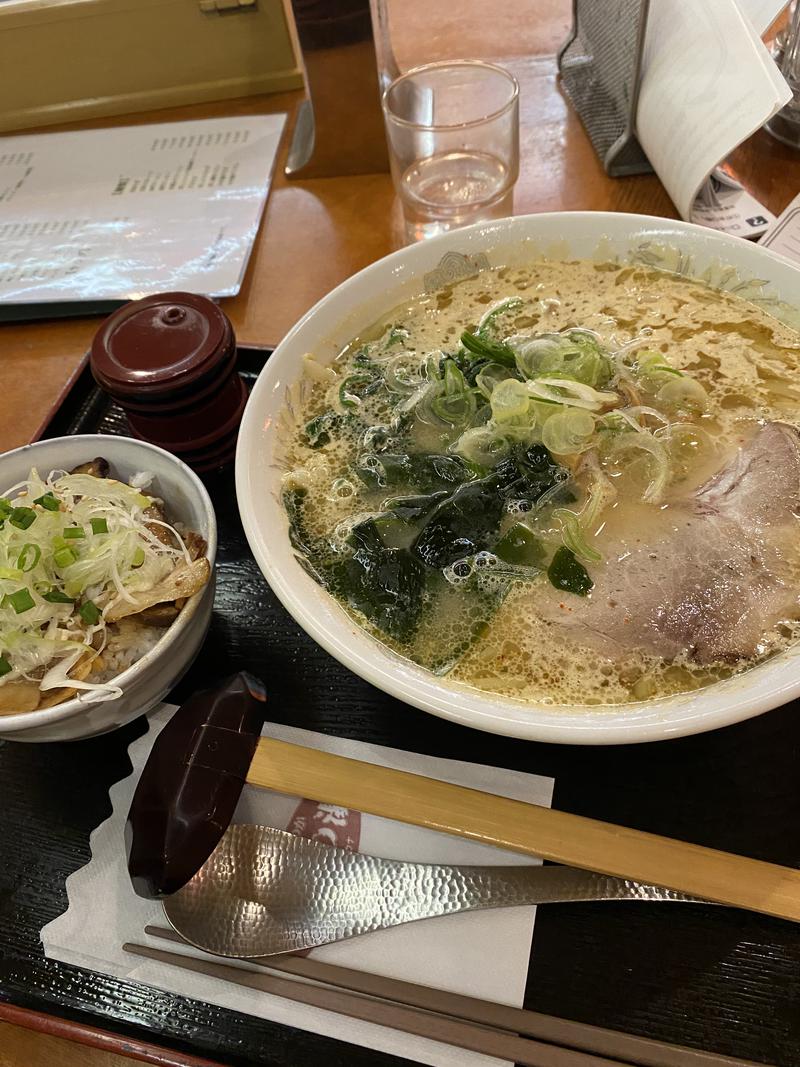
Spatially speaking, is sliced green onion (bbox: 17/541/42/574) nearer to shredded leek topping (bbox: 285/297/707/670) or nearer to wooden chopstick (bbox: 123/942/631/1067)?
shredded leek topping (bbox: 285/297/707/670)

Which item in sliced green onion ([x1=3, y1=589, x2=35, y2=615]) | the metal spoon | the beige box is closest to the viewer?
the metal spoon

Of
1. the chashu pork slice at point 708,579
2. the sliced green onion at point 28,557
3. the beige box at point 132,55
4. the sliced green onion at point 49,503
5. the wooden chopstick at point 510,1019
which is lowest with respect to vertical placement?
the wooden chopstick at point 510,1019

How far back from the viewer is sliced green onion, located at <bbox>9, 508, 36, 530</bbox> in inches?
48.1

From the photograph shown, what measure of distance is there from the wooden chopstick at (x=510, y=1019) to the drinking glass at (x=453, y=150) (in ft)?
5.79

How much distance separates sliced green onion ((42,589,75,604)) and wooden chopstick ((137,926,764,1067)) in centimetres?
55

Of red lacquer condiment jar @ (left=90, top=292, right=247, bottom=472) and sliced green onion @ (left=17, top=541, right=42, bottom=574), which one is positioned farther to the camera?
red lacquer condiment jar @ (left=90, top=292, right=247, bottom=472)

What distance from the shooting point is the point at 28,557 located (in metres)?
1.19

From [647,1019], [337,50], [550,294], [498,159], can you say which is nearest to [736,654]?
[647,1019]

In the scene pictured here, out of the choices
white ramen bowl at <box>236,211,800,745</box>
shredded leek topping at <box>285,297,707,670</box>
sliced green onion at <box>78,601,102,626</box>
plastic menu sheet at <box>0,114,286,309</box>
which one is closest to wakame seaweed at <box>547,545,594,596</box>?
shredded leek topping at <box>285,297,707,670</box>

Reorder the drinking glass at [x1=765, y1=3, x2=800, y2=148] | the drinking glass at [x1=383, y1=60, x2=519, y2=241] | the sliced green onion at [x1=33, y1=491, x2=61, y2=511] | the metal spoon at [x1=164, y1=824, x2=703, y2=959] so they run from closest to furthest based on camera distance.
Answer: the metal spoon at [x1=164, y1=824, x2=703, y2=959] → the sliced green onion at [x1=33, y1=491, x2=61, y2=511] → the drinking glass at [x1=383, y1=60, x2=519, y2=241] → the drinking glass at [x1=765, y1=3, x2=800, y2=148]

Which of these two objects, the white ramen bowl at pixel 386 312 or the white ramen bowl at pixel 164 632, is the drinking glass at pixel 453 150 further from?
the white ramen bowl at pixel 164 632

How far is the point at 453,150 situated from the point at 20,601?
152 centimetres

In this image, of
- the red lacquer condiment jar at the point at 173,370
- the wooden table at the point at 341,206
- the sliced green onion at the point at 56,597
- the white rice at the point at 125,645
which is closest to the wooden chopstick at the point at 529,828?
the white rice at the point at 125,645

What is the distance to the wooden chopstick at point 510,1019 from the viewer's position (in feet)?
2.88
